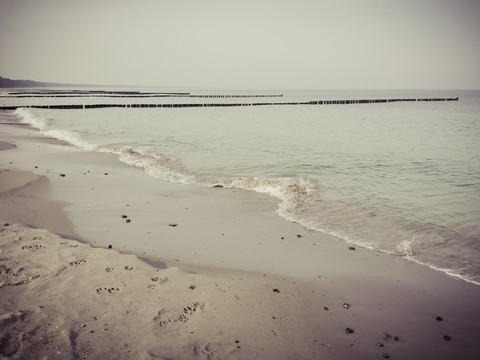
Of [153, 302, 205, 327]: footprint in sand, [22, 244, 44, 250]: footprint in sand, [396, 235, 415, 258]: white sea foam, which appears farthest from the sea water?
[22, 244, 44, 250]: footprint in sand

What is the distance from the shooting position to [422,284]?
17.9 ft

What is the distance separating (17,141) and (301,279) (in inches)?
856

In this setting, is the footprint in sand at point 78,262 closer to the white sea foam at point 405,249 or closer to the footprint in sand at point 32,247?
the footprint in sand at point 32,247

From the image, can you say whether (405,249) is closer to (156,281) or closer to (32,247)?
(156,281)

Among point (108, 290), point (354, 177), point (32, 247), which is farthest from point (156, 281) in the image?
point (354, 177)

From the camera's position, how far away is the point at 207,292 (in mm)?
4965

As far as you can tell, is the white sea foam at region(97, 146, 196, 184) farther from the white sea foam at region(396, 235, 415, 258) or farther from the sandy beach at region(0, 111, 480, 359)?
the white sea foam at region(396, 235, 415, 258)

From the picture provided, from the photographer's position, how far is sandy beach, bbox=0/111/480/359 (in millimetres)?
3885

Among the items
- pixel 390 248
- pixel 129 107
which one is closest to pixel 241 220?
pixel 390 248

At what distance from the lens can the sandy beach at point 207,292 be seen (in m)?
3.88

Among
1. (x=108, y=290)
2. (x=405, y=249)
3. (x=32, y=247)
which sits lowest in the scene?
(x=405, y=249)

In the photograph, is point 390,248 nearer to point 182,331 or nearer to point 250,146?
point 182,331

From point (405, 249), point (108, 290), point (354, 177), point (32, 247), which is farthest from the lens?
point (354, 177)

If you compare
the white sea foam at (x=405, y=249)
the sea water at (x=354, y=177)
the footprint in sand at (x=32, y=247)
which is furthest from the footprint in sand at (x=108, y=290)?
the white sea foam at (x=405, y=249)
